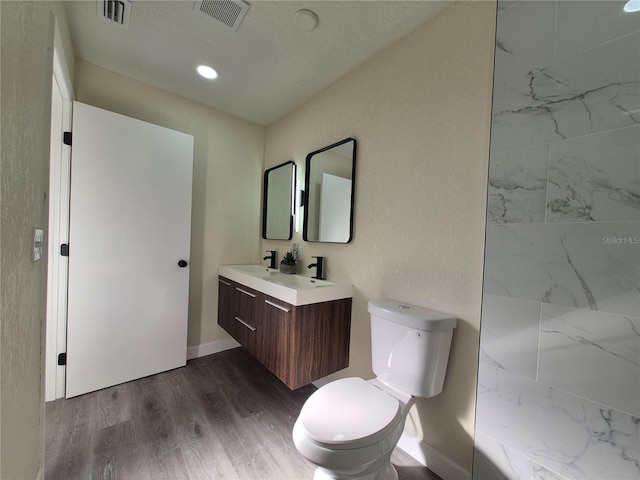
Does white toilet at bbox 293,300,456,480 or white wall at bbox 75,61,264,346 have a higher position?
white wall at bbox 75,61,264,346

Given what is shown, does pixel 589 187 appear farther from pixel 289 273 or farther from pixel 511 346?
pixel 289 273

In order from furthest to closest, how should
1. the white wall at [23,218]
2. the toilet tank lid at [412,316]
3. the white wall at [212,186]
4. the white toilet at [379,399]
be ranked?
the white wall at [212,186], the toilet tank lid at [412,316], the white toilet at [379,399], the white wall at [23,218]

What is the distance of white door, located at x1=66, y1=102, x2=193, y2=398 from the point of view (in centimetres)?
176

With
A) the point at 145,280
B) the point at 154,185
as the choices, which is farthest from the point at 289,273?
the point at 154,185

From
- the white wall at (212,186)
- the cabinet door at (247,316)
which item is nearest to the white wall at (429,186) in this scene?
the cabinet door at (247,316)

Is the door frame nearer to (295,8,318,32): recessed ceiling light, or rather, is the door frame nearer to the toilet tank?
(295,8,318,32): recessed ceiling light

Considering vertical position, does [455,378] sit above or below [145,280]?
below

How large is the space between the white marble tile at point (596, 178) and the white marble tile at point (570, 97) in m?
0.05

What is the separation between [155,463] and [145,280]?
1189mm

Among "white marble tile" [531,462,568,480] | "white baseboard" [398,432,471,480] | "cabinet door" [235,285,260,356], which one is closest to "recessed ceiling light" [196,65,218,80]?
"cabinet door" [235,285,260,356]

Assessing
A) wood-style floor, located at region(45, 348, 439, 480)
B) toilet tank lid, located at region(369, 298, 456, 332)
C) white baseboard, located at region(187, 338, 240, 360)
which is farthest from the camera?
white baseboard, located at region(187, 338, 240, 360)

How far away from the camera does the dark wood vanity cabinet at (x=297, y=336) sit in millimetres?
1528

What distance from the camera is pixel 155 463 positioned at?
131cm

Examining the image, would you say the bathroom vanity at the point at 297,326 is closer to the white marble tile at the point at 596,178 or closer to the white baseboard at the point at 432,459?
the white baseboard at the point at 432,459
